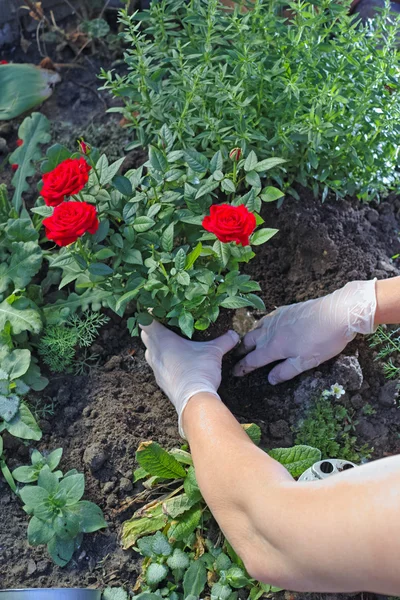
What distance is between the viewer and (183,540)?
2.05 m

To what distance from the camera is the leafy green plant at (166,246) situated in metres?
1.95

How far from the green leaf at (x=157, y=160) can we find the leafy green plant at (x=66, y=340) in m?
0.61

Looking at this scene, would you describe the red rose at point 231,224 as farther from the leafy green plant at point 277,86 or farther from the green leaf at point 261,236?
the leafy green plant at point 277,86

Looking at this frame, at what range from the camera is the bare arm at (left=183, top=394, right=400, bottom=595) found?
1.21 meters

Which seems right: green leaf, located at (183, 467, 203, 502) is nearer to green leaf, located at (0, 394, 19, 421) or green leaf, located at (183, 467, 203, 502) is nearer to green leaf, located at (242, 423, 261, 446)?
Result: green leaf, located at (242, 423, 261, 446)

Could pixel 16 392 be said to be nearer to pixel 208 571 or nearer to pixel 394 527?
pixel 208 571

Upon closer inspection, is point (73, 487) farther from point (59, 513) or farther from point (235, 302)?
point (235, 302)

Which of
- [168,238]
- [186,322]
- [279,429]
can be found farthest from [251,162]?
[279,429]

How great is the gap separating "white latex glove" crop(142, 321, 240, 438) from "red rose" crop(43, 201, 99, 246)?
1.98ft

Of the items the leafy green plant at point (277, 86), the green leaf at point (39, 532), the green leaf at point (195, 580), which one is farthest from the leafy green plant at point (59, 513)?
the leafy green plant at point (277, 86)

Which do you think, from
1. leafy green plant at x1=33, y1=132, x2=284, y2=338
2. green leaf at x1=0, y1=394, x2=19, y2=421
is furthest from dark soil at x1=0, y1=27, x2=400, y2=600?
leafy green plant at x1=33, y1=132, x2=284, y2=338

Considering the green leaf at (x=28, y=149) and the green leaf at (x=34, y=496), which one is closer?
the green leaf at (x=34, y=496)

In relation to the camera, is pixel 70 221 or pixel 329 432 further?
pixel 329 432

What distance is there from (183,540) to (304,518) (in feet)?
2.70
